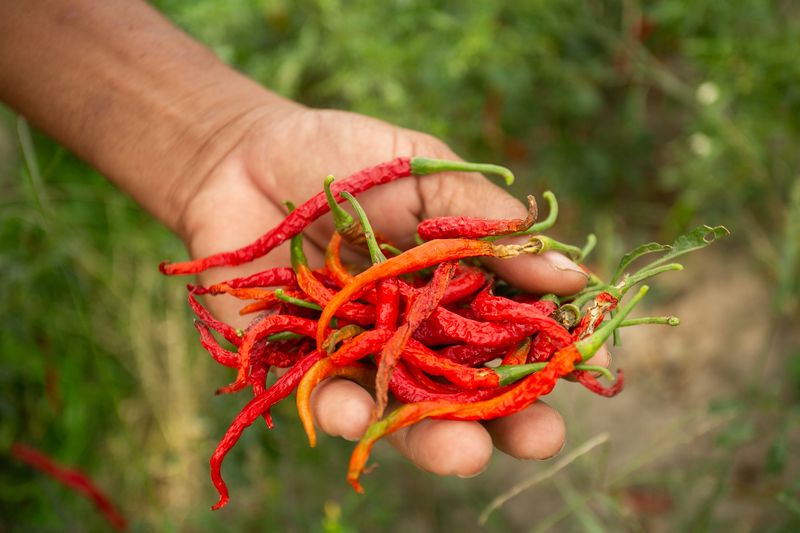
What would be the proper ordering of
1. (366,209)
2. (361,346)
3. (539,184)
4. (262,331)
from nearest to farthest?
(361,346), (262,331), (366,209), (539,184)

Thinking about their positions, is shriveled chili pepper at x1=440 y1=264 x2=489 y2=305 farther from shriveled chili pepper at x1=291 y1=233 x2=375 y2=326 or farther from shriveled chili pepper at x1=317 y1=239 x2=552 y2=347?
shriveled chili pepper at x1=291 y1=233 x2=375 y2=326

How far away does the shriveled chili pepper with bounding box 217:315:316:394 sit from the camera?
7.06 ft

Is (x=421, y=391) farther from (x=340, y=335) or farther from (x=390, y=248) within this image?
(x=390, y=248)

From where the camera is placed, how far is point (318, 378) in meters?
2.13

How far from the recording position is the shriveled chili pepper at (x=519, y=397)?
1.97 meters

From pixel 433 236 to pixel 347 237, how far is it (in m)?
0.29

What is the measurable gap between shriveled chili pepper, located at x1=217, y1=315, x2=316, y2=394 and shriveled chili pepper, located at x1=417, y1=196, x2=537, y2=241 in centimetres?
50

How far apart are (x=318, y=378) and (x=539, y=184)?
11.8ft

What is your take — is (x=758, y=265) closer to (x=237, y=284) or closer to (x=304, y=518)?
(x=304, y=518)

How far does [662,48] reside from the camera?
5039mm

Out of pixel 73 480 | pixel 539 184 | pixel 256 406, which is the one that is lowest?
pixel 73 480

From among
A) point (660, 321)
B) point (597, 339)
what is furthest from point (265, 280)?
point (660, 321)

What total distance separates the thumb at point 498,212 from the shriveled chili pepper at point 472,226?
4.5 inches

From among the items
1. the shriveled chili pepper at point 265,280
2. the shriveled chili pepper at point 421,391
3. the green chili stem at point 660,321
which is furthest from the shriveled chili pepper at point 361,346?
the green chili stem at point 660,321
